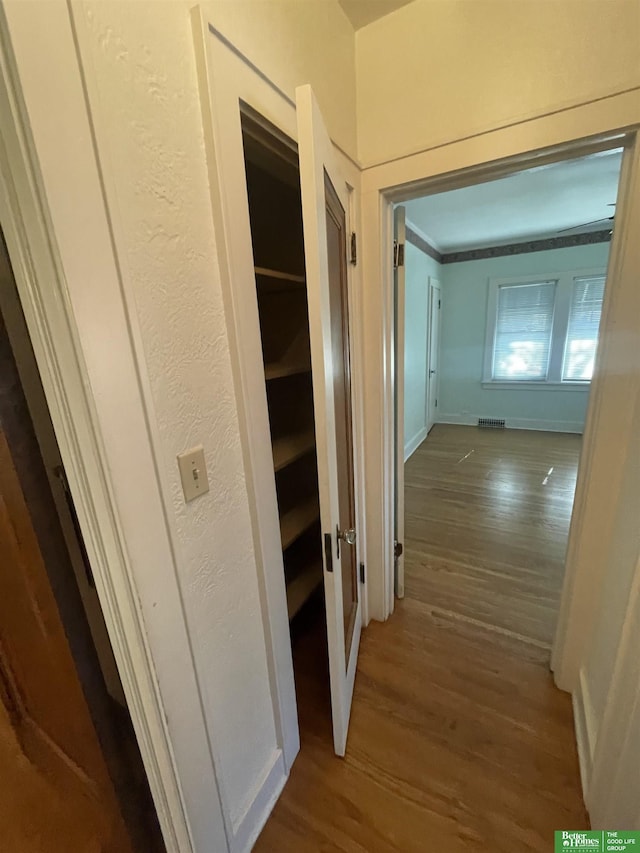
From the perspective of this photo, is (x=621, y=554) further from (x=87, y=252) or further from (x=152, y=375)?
(x=87, y=252)

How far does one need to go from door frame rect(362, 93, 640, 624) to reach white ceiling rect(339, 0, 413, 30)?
471 millimetres

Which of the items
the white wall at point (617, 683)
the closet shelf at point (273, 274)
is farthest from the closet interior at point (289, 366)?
the white wall at point (617, 683)

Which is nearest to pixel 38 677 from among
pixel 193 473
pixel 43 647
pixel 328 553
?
pixel 43 647

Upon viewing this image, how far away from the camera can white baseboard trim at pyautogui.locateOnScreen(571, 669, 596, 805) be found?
1.19 meters

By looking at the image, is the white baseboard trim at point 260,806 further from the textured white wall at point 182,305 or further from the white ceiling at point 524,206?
the white ceiling at point 524,206

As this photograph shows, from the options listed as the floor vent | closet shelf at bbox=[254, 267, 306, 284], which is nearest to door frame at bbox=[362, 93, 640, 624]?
closet shelf at bbox=[254, 267, 306, 284]

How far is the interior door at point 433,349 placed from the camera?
195 inches

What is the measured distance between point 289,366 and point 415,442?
3526mm

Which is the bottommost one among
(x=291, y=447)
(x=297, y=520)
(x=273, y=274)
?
(x=297, y=520)

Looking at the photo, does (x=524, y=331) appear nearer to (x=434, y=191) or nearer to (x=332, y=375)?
(x=434, y=191)

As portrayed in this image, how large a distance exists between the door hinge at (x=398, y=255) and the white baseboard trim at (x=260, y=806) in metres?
1.99

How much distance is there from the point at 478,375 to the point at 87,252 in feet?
18.7

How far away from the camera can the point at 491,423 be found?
216 inches

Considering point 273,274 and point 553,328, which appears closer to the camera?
point 273,274
